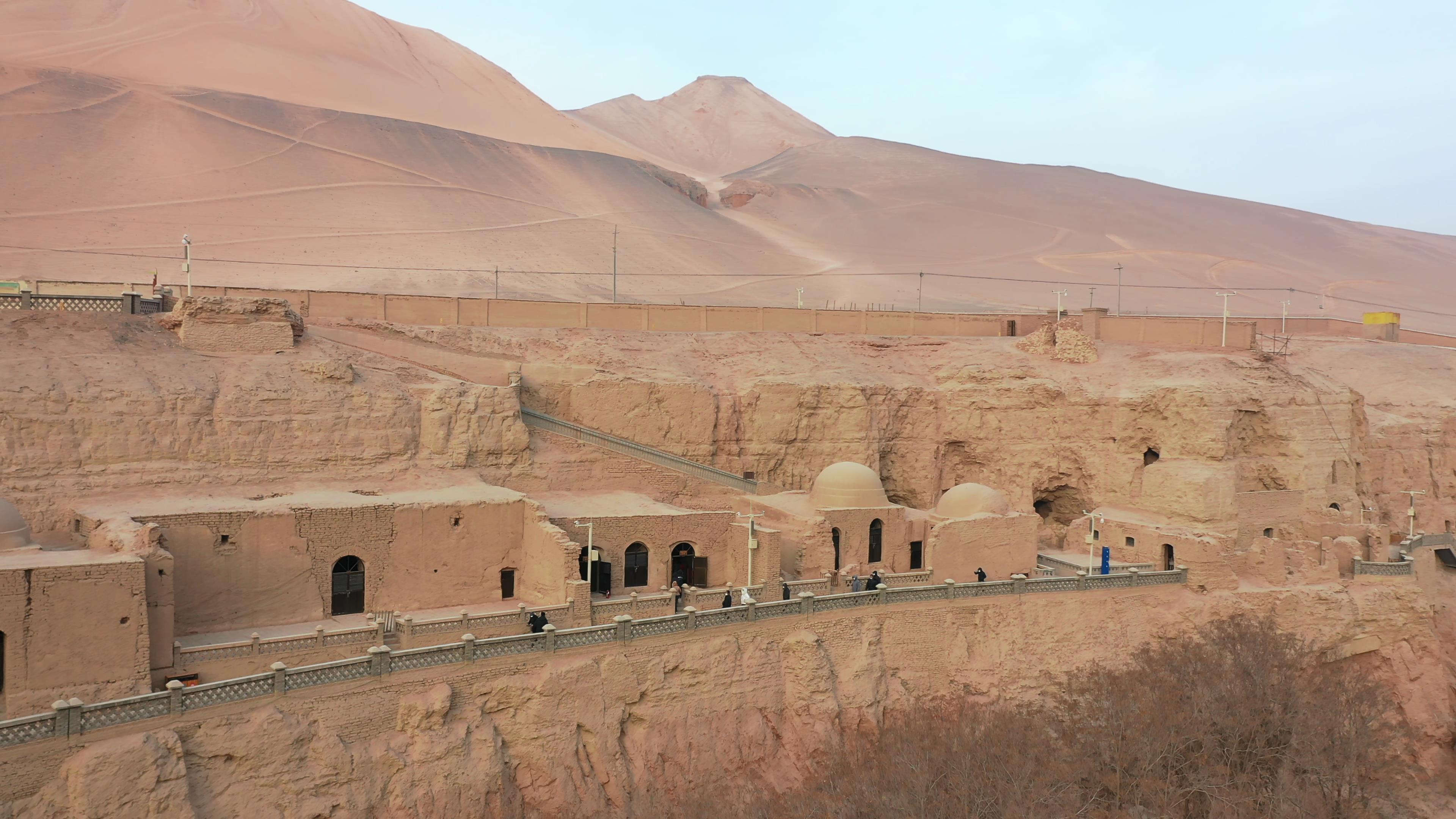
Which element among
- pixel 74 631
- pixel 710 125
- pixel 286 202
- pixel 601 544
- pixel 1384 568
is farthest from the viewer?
pixel 710 125

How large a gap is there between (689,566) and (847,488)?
15.5 ft

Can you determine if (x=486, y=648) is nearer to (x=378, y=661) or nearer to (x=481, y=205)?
(x=378, y=661)

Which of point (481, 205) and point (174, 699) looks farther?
point (481, 205)

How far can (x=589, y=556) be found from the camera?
23.3m

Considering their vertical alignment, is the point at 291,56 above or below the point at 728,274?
above

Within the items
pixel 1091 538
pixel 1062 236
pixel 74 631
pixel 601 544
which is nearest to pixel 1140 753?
pixel 1091 538

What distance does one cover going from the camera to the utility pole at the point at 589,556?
71.6ft

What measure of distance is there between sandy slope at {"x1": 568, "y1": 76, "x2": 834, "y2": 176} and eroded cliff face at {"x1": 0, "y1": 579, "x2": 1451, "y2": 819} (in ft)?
399

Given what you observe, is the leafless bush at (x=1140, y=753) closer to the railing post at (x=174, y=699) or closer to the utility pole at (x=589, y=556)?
the utility pole at (x=589, y=556)

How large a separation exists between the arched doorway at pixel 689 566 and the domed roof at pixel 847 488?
370 centimetres

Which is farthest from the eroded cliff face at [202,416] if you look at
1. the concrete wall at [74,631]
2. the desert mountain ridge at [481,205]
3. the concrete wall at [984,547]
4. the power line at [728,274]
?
the power line at [728,274]

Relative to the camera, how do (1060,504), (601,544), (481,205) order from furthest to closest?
(481,205) → (1060,504) → (601,544)

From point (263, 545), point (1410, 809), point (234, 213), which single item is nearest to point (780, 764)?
point (263, 545)

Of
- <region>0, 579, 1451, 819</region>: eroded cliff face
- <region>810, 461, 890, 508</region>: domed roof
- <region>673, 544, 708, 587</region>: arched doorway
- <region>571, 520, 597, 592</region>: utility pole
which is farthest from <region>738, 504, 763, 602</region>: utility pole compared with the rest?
<region>571, 520, 597, 592</region>: utility pole
